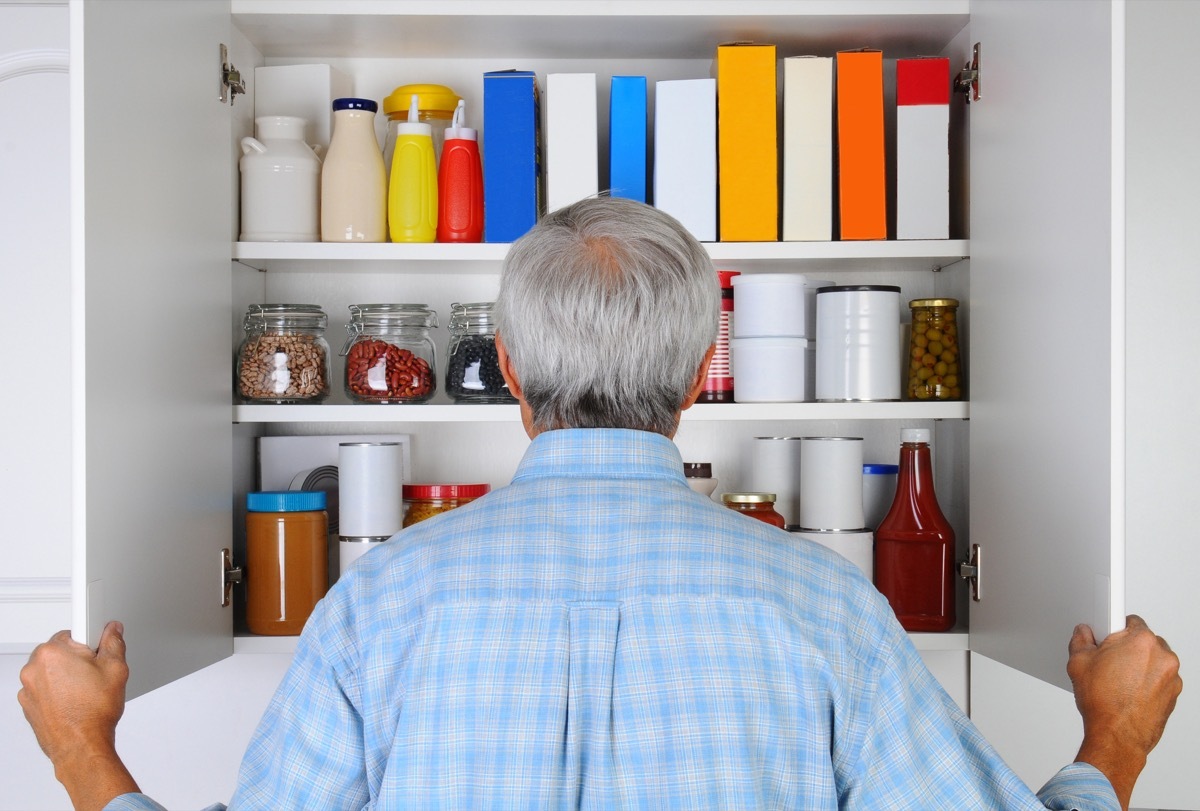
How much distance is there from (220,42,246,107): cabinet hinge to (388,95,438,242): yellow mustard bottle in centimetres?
22

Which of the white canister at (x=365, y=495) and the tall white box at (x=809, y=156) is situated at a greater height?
the tall white box at (x=809, y=156)

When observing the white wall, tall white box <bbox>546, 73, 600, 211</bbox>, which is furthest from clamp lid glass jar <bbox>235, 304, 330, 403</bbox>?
tall white box <bbox>546, 73, 600, 211</bbox>

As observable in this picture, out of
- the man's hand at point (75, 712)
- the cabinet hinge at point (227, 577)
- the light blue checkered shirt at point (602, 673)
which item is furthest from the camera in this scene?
the cabinet hinge at point (227, 577)

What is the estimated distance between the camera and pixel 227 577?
1.37m

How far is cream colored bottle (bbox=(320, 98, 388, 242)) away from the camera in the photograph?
1.43m

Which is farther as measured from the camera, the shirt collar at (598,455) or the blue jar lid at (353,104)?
the blue jar lid at (353,104)

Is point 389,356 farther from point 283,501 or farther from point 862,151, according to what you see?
point 862,151

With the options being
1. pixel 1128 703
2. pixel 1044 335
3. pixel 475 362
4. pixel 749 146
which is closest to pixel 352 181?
pixel 475 362

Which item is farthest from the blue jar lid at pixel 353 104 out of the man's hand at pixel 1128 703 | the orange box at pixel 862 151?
the man's hand at pixel 1128 703

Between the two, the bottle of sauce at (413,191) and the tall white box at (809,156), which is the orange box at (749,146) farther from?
the bottle of sauce at (413,191)

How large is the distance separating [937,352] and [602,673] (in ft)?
2.89

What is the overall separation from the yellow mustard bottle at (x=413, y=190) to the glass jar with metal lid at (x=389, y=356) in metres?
0.10

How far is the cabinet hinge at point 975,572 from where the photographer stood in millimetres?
1366

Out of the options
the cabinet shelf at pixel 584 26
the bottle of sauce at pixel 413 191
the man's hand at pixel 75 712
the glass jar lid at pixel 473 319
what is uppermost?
the cabinet shelf at pixel 584 26
